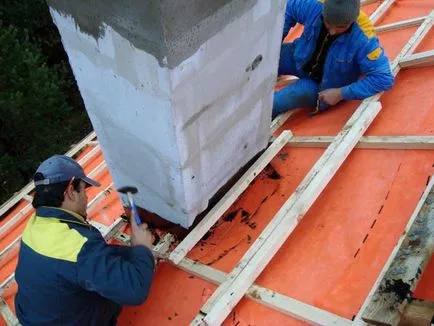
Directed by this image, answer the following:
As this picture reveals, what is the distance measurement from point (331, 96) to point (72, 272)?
231cm

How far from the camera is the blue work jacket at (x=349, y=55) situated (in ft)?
10.7

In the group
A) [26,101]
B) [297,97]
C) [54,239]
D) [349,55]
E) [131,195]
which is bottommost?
[26,101]

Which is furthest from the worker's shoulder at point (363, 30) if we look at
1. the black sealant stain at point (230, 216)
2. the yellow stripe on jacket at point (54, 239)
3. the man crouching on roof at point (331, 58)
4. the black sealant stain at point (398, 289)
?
the yellow stripe on jacket at point (54, 239)

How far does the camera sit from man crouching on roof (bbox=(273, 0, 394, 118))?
10.6 feet

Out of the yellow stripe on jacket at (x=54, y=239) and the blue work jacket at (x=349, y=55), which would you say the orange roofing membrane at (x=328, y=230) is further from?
the yellow stripe on jacket at (x=54, y=239)

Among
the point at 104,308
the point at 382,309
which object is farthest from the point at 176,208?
the point at 382,309

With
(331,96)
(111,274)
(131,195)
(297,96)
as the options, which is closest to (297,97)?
(297,96)

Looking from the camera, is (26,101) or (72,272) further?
(26,101)

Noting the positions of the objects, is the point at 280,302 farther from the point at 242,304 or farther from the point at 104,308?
the point at 104,308

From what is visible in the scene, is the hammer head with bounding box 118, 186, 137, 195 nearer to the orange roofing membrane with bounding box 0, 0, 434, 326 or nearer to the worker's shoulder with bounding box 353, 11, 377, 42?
the orange roofing membrane with bounding box 0, 0, 434, 326

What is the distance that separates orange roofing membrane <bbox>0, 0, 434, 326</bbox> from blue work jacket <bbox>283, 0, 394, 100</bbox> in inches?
9.0

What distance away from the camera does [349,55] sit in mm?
3359

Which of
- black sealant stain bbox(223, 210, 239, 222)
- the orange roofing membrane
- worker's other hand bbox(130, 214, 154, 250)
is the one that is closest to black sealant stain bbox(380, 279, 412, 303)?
the orange roofing membrane

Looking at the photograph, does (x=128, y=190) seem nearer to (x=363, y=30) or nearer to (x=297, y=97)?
(x=297, y=97)
